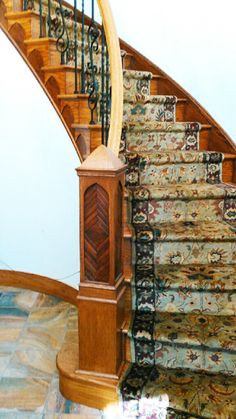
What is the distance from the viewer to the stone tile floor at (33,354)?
164 cm

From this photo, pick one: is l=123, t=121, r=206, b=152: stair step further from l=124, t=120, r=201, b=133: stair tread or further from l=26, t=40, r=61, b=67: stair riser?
l=26, t=40, r=61, b=67: stair riser

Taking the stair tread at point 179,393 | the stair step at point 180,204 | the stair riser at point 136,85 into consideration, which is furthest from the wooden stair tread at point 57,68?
the stair tread at point 179,393

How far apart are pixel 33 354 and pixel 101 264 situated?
81 cm

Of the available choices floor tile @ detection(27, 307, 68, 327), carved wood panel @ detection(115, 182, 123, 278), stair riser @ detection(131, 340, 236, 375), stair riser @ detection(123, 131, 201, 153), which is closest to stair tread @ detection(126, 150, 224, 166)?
stair riser @ detection(123, 131, 201, 153)

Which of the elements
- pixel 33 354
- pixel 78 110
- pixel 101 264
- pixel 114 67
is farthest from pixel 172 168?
pixel 33 354

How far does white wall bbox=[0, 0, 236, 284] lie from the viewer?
97.4 inches

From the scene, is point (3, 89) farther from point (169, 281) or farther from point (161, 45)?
point (169, 281)

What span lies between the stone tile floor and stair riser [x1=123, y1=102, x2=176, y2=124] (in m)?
1.49

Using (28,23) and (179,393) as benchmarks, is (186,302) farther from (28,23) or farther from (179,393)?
(28,23)

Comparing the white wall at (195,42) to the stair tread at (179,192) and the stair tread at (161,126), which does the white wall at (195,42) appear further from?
the stair tread at (179,192)

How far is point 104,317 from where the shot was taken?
161 cm

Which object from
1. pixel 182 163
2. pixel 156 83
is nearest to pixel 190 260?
pixel 182 163

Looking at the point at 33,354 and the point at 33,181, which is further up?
the point at 33,181

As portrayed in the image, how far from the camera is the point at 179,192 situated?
7.47 ft
